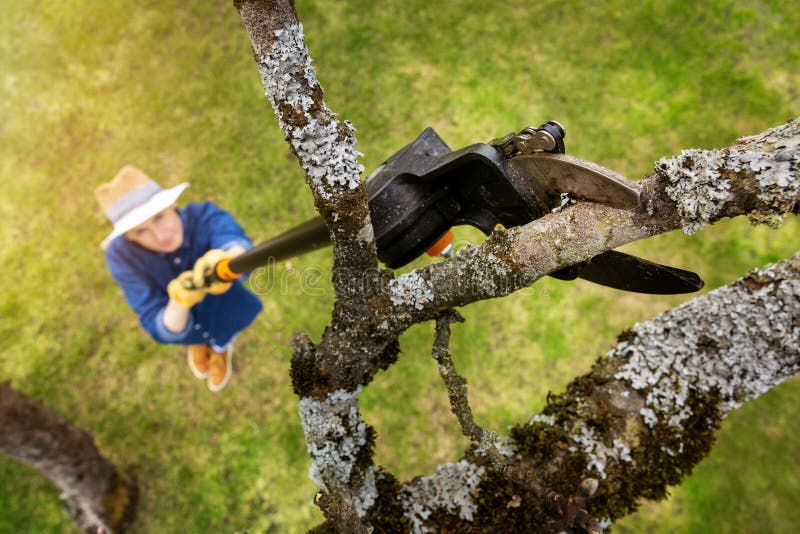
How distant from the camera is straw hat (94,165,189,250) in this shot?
2.77 meters

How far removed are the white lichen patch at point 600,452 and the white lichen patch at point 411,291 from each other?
2.25 feet

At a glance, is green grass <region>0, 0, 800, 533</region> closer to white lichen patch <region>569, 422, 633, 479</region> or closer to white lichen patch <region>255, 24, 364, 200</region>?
white lichen patch <region>569, 422, 633, 479</region>

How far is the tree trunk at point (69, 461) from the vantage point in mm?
2770

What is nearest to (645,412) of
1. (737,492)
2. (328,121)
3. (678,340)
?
(678,340)

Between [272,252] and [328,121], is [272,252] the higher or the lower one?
the higher one

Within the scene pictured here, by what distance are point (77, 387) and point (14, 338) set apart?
696mm

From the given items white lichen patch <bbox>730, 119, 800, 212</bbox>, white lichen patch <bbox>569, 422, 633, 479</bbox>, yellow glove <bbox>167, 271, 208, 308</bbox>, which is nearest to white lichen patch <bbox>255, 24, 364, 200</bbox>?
white lichen patch <bbox>730, 119, 800, 212</bbox>

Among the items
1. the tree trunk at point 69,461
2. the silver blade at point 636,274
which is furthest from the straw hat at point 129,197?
the silver blade at point 636,274

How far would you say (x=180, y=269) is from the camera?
3059mm

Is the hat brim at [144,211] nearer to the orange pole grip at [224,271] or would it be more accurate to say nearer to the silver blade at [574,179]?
the orange pole grip at [224,271]

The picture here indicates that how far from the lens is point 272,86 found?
1130 mm

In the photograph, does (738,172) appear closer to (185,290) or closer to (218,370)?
(185,290)

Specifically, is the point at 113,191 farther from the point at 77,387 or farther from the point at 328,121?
the point at 328,121

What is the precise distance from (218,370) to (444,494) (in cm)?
250
